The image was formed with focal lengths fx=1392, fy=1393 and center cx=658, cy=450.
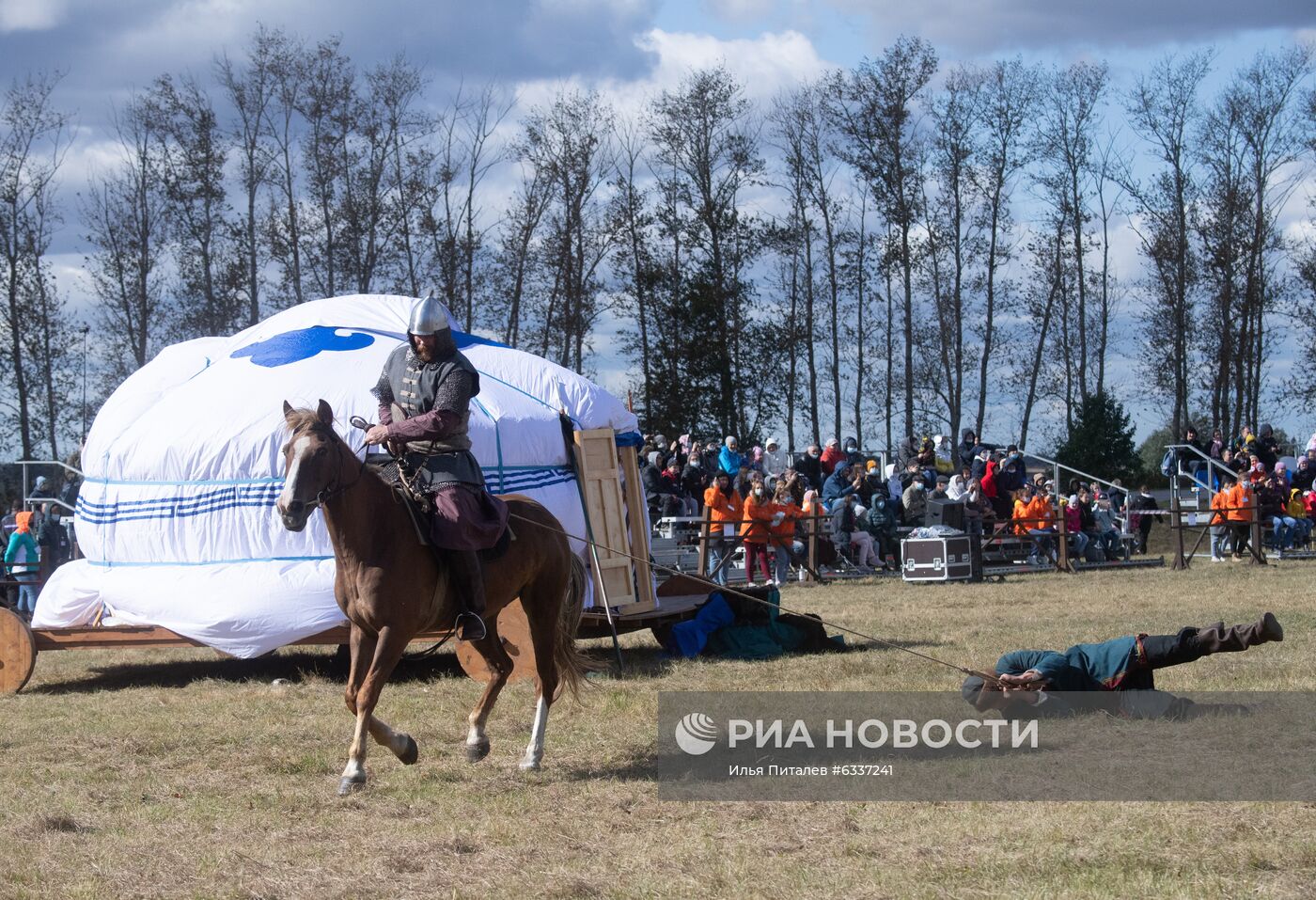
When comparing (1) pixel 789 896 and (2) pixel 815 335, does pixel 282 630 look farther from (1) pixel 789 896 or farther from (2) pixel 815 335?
(2) pixel 815 335

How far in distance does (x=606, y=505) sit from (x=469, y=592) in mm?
4649

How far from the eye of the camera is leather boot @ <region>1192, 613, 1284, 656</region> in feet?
20.3

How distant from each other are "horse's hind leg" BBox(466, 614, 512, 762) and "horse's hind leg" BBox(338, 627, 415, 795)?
42cm

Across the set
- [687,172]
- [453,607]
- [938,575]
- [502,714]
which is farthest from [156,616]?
[687,172]

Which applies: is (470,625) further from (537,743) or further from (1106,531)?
(1106,531)

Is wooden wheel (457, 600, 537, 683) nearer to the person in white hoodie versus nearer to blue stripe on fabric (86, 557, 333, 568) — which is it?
blue stripe on fabric (86, 557, 333, 568)

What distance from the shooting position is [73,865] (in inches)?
197

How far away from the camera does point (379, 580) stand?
6.32 metres

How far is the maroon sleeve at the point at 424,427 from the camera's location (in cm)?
644

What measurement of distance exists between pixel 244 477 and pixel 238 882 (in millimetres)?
6145

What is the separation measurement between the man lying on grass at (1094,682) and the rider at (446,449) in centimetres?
248

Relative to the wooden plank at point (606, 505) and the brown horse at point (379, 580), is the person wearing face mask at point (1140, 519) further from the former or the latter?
the brown horse at point (379, 580)

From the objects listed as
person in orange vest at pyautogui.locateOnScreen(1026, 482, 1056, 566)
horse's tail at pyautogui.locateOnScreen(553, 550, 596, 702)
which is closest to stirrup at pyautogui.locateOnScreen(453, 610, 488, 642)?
horse's tail at pyautogui.locateOnScreen(553, 550, 596, 702)

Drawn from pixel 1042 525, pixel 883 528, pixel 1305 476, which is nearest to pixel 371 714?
pixel 883 528
